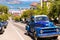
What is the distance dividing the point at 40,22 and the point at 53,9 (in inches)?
1468

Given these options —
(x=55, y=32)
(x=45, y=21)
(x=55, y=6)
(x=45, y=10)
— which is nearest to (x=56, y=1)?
(x=55, y=6)

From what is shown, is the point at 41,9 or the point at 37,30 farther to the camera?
the point at 41,9

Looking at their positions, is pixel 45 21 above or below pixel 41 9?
above

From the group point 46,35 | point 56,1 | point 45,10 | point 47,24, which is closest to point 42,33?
point 46,35

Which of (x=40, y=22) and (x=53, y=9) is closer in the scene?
(x=40, y=22)

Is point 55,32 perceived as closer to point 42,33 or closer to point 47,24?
point 42,33

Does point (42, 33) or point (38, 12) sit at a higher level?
point (42, 33)

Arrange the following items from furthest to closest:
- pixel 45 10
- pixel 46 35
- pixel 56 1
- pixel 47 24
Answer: pixel 45 10, pixel 56 1, pixel 47 24, pixel 46 35

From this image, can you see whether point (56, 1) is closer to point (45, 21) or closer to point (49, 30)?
point (45, 21)

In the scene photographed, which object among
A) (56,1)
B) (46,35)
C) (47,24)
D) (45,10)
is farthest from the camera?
(45,10)

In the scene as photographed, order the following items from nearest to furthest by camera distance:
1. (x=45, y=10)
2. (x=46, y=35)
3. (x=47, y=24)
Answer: (x=46, y=35), (x=47, y=24), (x=45, y=10)

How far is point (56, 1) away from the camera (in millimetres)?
54625

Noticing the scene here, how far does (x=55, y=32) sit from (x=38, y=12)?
58.1 m

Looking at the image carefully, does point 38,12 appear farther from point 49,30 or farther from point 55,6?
point 49,30
